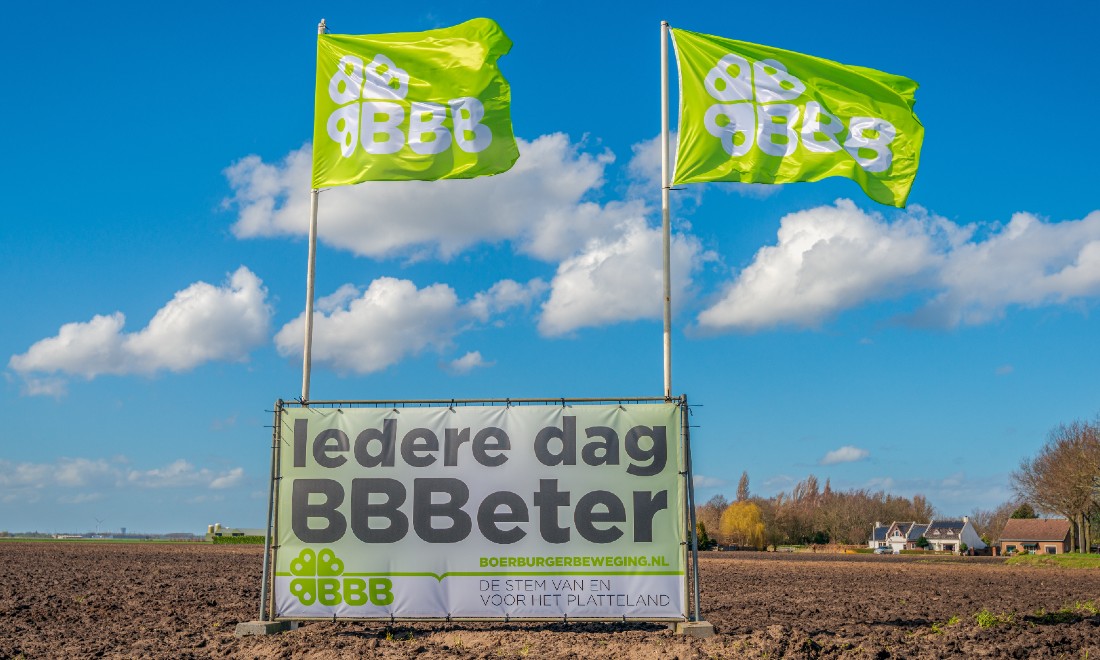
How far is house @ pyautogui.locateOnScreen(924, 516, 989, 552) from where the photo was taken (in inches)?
4946

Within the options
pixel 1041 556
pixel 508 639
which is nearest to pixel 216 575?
pixel 508 639

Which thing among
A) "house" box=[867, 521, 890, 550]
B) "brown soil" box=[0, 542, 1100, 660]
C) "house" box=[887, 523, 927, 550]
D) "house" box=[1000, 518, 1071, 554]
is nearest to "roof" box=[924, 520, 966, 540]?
"house" box=[887, 523, 927, 550]

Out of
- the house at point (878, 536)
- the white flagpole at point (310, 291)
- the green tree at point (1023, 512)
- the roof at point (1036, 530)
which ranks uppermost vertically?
the white flagpole at point (310, 291)

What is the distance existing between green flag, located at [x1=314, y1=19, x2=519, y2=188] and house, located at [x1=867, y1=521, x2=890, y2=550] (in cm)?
12254

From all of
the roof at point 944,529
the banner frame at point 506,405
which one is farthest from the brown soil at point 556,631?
the roof at point 944,529

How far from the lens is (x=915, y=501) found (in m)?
164

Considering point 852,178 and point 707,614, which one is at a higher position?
point 852,178

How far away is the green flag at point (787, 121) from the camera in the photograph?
13922mm

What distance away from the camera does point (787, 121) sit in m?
14.1

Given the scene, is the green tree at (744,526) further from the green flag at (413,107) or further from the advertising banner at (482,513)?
the green flag at (413,107)

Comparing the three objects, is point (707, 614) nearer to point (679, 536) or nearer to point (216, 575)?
point (679, 536)

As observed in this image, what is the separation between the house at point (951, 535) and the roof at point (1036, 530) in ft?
18.0

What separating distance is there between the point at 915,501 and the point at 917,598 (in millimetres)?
149058

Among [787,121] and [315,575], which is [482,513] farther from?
[787,121]
